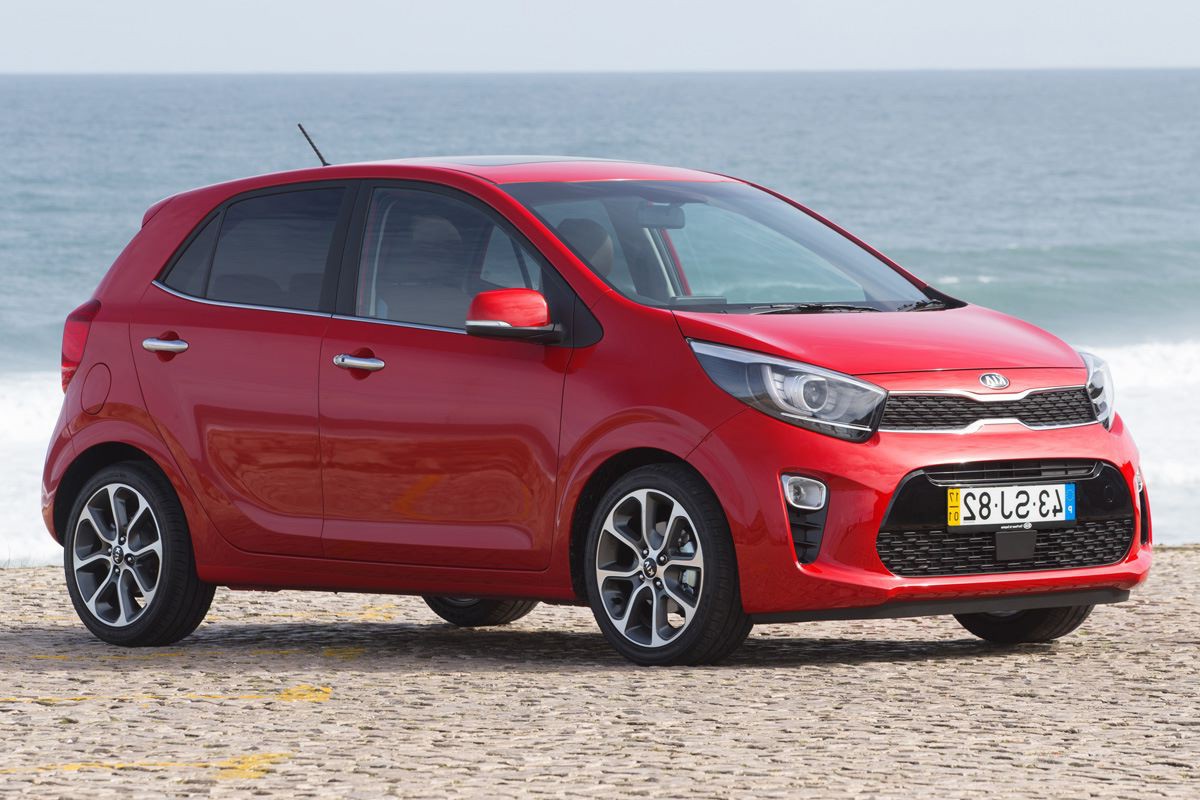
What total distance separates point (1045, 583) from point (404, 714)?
209 centimetres

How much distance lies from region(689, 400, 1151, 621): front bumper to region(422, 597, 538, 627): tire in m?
2.33

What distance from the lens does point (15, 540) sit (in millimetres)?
15242

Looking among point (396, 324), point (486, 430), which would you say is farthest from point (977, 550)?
point (396, 324)

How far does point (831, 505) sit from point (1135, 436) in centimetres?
1466

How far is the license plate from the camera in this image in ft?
21.2

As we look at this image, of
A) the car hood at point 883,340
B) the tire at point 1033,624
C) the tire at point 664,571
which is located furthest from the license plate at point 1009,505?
the tire at point 1033,624

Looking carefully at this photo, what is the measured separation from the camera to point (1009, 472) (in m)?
6.54

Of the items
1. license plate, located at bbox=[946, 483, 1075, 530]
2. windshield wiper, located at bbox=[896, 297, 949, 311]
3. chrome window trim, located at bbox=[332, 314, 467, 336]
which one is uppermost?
windshield wiper, located at bbox=[896, 297, 949, 311]

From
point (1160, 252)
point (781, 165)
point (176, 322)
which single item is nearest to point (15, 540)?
point (176, 322)

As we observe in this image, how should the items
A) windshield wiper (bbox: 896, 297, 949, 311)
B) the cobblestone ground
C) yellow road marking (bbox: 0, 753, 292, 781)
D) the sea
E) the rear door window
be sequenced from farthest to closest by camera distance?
the sea
the rear door window
windshield wiper (bbox: 896, 297, 949, 311)
yellow road marking (bbox: 0, 753, 292, 781)
the cobblestone ground

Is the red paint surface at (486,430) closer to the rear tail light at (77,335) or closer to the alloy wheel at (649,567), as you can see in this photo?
the rear tail light at (77,335)

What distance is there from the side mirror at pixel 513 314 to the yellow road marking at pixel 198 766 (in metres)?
1.83

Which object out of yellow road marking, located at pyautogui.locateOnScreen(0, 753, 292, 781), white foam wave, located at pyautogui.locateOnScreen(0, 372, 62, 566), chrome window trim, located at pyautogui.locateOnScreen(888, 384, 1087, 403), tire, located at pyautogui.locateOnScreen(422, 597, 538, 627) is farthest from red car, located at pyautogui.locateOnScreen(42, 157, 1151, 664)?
white foam wave, located at pyautogui.locateOnScreen(0, 372, 62, 566)

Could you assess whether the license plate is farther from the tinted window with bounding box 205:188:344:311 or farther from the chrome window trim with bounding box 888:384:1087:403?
the tinted window with bounding box 205:188:344:311
